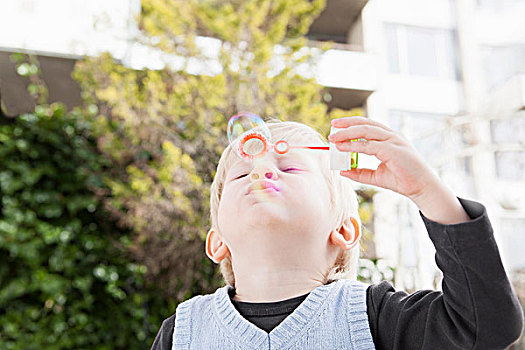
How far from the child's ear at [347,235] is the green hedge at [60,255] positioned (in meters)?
2.26

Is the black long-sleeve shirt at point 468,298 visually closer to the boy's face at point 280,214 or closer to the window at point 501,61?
the boy's face at point 280,214

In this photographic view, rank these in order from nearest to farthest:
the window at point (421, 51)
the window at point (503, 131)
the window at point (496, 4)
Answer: the window at point (503, 131) → the window at point (421, 51) → the window at point (496, 4)

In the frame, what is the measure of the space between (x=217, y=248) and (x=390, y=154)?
48cm

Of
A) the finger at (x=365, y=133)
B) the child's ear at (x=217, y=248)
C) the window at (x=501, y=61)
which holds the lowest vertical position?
the child's ear at (x=217, y=248)

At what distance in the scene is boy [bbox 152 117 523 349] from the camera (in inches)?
27.8

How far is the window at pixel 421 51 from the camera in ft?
22.2

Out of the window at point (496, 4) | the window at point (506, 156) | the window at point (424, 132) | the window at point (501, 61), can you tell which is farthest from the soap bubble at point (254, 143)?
the window at point (496, 4)

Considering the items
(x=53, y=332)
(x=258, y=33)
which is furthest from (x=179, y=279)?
(x=258, y=33)

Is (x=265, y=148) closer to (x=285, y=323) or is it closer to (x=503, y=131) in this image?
(x=285, y=323)

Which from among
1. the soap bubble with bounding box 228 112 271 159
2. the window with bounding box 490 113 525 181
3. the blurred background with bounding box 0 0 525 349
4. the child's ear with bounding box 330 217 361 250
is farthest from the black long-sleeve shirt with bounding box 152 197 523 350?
the window with bounding box 490 113 525 181

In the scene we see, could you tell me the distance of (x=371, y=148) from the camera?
2.58ft

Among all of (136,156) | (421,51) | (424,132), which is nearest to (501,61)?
(421,51)

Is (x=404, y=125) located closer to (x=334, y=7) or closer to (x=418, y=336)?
(x=334, y=7)

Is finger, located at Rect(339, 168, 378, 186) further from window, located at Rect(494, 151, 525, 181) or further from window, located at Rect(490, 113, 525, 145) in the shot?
window, located at Rect(494, 151, 525, 181)
